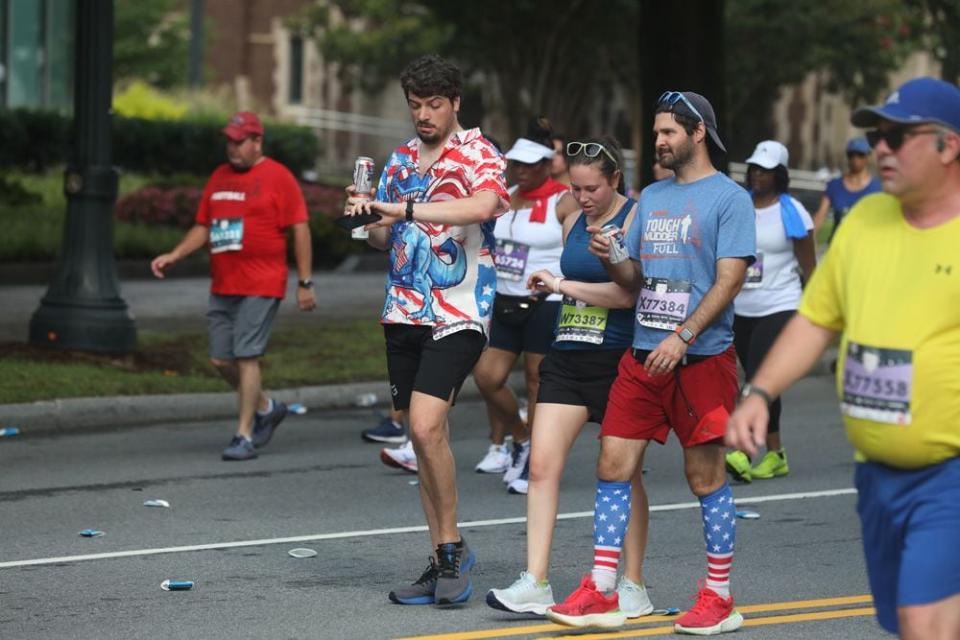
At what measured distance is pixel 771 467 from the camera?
11125mm

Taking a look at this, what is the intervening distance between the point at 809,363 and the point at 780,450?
20.1ft

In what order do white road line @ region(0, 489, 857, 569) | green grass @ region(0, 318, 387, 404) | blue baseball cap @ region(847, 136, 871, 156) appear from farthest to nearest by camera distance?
blue baseball cap @ region(847, 136, 871, 156) → green grass @ region(0, 318, 387, 404) → white road line @ region(0, 489, 857, 569)

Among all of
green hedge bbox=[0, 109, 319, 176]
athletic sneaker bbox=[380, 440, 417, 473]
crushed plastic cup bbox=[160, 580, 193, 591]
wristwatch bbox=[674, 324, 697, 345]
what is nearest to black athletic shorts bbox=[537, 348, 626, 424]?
wristwatch bbox=[674, 324, 697, 345]

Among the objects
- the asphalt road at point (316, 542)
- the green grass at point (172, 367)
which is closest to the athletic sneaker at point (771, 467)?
the asphalt road at point (316, 542)

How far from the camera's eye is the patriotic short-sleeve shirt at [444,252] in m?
7.41

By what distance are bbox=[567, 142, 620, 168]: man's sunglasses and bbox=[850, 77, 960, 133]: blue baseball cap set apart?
2.53 m

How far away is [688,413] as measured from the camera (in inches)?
278

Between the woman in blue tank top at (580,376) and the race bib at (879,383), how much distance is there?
2272mm

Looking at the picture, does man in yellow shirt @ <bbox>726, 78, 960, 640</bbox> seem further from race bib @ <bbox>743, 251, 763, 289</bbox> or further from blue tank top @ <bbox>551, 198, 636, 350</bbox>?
race bib @ <bbox>743, 251, 763, 289</bbox>

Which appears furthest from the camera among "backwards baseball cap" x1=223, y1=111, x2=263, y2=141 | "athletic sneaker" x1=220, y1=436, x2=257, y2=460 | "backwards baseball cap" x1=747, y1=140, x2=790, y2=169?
"athletic sneaker" x1=220, y1=436, x2=257, y2=460

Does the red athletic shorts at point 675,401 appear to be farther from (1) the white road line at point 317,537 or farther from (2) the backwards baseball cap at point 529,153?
(2) the backwards baseball cap at point 529,153

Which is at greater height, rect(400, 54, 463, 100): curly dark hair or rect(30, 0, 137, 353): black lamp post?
rect(400, 54, 463, 100): curly dark hair

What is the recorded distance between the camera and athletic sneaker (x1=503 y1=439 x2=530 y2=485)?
10461 millimetres

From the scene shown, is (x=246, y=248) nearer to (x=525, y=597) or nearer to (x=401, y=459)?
(x=401, y=459)
